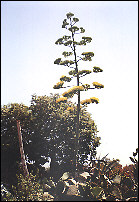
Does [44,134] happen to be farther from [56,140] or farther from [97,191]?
[97,191]

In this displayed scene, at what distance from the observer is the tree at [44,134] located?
18170mm

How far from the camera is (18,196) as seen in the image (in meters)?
12.6

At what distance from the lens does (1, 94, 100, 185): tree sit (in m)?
18.2

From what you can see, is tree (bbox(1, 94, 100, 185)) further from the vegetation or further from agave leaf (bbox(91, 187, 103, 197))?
agave leaf (bbox(91, 187, 103, 197))

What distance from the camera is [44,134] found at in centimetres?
1961

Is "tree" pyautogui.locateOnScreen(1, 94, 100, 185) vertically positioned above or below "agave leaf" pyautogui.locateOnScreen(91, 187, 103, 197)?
above

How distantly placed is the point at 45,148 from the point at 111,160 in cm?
589

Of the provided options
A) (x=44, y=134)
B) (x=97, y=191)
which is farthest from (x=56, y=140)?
(x=97, y=191)

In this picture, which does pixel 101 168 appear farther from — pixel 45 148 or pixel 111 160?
pixel 45 148

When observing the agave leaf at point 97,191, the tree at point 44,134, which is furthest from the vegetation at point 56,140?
the agave leaf at point 97,191

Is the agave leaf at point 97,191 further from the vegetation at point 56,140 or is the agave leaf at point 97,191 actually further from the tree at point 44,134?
the tree at point 44,134

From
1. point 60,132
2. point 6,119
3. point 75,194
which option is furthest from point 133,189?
point 6,119

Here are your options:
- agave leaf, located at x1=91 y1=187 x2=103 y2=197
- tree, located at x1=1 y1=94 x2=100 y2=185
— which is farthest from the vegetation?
agave leaf, located at x1=91 y1=187 x2=103 y2=197

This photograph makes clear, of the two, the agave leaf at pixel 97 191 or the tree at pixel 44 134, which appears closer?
the agave leaf at pixel 97 191
